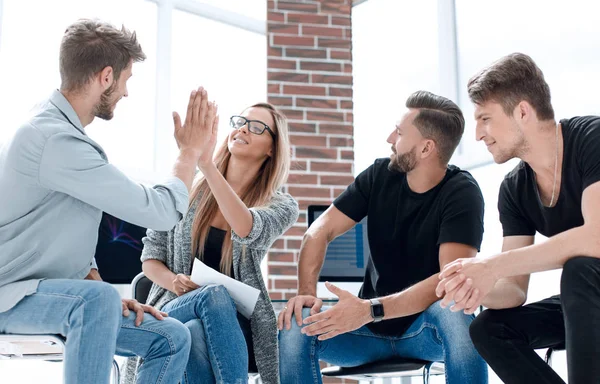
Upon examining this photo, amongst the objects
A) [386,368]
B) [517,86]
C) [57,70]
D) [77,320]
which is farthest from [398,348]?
[57,70]

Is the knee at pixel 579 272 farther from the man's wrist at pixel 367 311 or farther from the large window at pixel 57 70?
the large window at pixel 57 70

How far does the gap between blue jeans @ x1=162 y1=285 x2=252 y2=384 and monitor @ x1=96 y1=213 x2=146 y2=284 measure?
1.00 m

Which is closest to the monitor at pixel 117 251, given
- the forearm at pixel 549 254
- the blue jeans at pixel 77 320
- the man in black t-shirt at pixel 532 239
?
the blue jeans at pixel 77 320

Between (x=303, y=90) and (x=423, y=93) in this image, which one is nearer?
(x=423, y=93)

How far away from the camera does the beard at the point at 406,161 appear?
88.9 inches

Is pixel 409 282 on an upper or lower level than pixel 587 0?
lower

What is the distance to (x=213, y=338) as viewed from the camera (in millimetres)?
1903

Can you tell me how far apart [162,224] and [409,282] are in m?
0.82

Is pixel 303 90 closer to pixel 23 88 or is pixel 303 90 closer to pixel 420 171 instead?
pixel 23 88

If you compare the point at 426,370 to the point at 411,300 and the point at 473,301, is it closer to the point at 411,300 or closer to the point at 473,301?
the point at 411,300

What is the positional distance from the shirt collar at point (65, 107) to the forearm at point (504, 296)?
115 centimetres

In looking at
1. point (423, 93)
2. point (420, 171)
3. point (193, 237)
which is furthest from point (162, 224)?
point (423, 93)

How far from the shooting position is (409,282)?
216 cm

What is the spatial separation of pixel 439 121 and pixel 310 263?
641 mm
